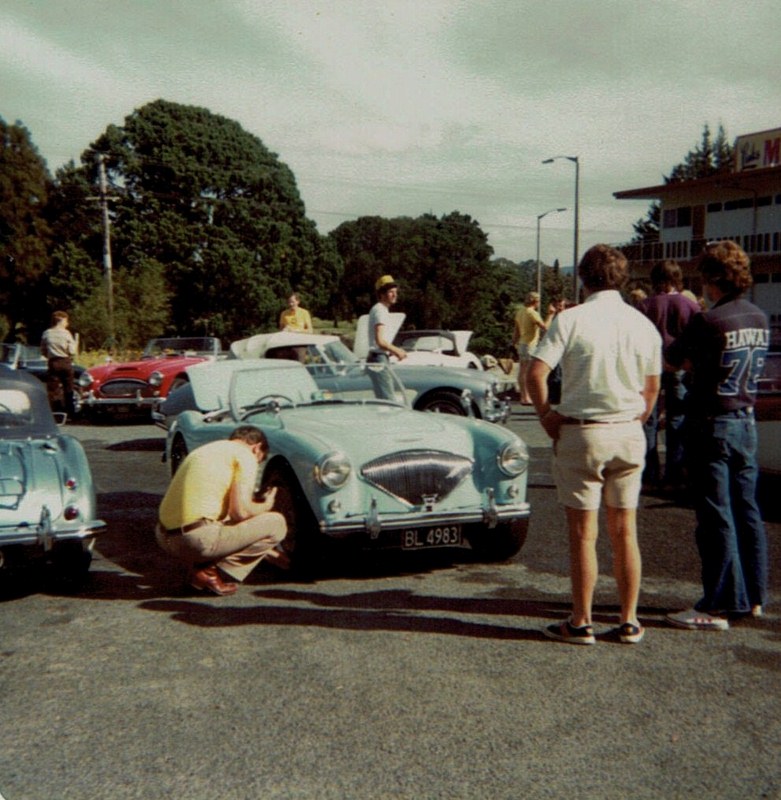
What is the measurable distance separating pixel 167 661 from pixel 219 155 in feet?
146

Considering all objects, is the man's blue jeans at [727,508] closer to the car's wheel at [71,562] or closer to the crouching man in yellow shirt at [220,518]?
the crouching man in yellow shirt at [220,518]

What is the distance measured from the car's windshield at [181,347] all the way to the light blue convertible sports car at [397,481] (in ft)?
36.5

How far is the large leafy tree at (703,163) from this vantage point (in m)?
78.1

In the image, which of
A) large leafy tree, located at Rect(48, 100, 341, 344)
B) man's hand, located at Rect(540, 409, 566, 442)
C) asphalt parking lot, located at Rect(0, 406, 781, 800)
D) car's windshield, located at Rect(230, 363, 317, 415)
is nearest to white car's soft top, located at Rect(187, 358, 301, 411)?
car's windshield, located at Rect(230, 363, 317, 415)

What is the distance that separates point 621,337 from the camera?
189 inches

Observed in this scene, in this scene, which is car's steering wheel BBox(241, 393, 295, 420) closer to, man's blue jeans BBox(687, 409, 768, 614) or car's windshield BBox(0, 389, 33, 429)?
car's windshield BBox(0, 389, 33, 429)

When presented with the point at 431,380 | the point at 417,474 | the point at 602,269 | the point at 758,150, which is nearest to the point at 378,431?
the point at 417,474

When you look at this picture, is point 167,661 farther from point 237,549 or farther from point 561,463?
point 561,463

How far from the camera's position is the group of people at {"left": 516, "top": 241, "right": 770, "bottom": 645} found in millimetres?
4773

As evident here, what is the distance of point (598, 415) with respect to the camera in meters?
4.77

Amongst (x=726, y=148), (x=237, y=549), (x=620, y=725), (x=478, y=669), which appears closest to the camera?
(x=620, y=725)

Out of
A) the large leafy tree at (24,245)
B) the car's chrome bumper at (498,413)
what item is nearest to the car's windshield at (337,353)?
the car's chrome bumper at (498,413)

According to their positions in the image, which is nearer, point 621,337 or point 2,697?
point 2,697

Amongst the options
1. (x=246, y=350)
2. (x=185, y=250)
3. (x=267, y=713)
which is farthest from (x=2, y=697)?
(x=185, y=250)
